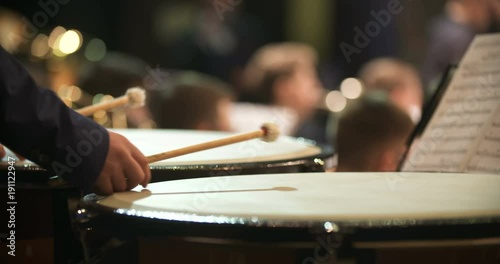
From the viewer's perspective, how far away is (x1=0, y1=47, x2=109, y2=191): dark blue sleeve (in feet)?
4.00

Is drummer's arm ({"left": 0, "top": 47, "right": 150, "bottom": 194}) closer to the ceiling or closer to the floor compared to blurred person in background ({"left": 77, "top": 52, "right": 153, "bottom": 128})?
closer to the ceiling

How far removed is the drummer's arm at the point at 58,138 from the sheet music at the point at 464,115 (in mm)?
815

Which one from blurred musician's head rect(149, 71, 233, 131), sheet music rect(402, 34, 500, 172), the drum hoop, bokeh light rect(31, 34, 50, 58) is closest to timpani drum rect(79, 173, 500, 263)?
the drum hoop

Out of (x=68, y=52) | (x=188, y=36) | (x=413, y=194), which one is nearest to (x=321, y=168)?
(x=413, y=194)

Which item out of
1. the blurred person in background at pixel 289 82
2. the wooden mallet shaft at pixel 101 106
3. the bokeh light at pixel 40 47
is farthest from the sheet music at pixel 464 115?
the bokeh light at pixel 40 47

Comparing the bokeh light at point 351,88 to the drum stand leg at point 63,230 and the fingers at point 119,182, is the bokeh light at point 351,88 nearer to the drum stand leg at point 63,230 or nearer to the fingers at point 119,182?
the drum stand leg at point 63,230

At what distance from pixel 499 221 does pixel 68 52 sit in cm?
473

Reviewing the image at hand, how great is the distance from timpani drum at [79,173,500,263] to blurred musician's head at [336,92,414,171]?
5.11ft

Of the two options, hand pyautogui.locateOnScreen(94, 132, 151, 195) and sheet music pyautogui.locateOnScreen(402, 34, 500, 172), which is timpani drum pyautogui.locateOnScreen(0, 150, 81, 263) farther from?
sheet music pyautogui.locateOnScreen(402, 34, 500, 172)

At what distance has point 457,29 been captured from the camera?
4.30 m

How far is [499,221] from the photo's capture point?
105 centimetres

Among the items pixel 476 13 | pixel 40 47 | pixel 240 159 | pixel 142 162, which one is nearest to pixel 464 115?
pixel 240 159

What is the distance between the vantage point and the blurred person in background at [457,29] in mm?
3857

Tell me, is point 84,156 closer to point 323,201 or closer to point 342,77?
point 323,201
